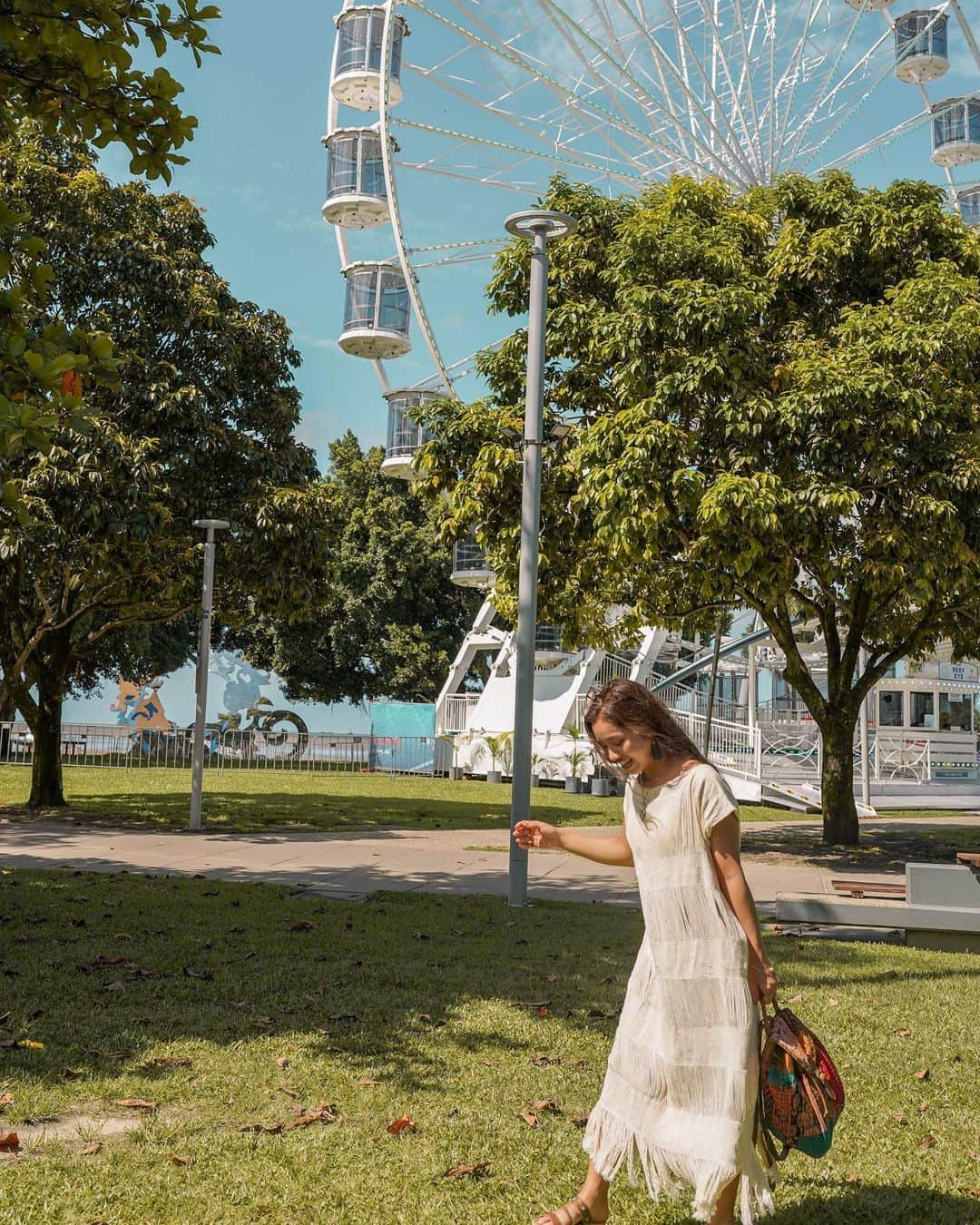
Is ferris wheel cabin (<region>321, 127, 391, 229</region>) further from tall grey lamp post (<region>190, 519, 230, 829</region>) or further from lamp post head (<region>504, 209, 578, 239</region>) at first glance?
lamp post head (<region>504, 209, 578, 239</region>)

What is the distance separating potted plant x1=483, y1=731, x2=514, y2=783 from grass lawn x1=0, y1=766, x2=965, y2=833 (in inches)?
20.8

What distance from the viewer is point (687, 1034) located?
11.3ft

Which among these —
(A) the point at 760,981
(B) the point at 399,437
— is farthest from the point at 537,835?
(B) the point at 399,437

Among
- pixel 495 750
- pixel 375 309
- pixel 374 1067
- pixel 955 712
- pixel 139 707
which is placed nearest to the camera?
pixel 374 1067

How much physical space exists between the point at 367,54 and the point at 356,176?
261cm

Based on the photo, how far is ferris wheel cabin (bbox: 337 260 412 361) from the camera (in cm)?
2884

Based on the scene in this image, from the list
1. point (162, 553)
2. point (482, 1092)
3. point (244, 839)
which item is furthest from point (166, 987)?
point (162, 553)

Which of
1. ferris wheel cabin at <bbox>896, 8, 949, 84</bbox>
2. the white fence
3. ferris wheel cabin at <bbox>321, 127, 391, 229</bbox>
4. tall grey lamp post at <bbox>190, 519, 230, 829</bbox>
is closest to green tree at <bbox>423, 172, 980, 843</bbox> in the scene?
tall grey lamp post at <bbox>190, 519, 230, 829</bbox>

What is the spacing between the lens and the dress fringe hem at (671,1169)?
→ 333 centimetres

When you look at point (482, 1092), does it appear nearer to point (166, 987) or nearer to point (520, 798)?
point (166, 987)

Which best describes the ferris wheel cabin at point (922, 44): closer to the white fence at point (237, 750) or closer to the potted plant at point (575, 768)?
the potted plant at point (575, 768)

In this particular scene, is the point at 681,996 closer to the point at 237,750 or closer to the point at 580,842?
the point at 580,842

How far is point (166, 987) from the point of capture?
694 centimetres

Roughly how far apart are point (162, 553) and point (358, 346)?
43.2 ft
